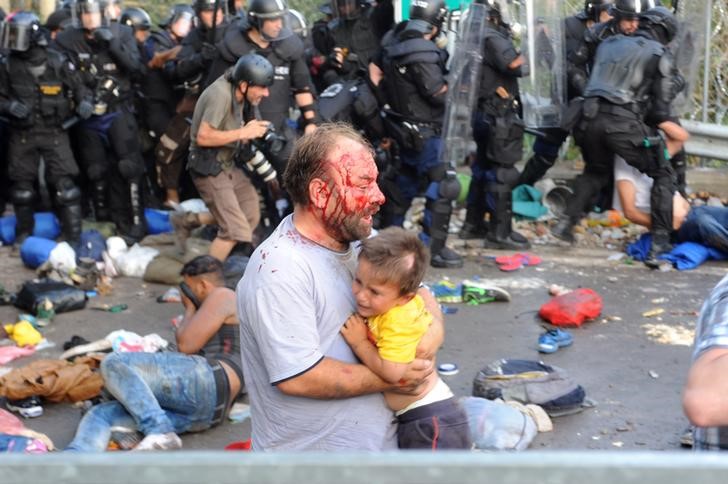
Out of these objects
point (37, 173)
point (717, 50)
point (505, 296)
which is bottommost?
point (505, 296)

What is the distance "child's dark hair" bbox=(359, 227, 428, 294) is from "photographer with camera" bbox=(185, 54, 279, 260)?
462 cm

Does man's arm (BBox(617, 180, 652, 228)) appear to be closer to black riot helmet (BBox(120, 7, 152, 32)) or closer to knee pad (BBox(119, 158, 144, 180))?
knee pad (BBox(119, 158, 144, 180))

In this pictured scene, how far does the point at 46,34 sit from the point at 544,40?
166 inches

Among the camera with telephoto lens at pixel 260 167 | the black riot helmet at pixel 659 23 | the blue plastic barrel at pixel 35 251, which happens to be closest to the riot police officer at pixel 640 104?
the black riot helmet at pixel 659 23

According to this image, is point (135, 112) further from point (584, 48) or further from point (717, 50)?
point (717, 50)

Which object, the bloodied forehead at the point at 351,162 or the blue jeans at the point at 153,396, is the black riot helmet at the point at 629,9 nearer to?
the blue jeans at the point at 153,396

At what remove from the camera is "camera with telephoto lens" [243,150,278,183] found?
818 cm

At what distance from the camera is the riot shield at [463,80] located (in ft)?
28.0

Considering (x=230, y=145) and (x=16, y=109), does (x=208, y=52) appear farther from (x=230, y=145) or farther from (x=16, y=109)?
(x=230, y=145)

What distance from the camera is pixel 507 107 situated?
898 centimetres

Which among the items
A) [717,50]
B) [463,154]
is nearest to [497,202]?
[463,154]

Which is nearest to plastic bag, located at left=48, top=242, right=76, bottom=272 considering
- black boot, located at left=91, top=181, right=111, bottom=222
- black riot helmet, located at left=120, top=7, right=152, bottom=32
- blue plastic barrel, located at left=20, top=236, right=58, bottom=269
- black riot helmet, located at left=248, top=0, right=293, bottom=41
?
blue plastic barrel, located at left=20, top=236, right=58, bottom=269

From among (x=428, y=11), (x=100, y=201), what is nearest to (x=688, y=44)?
(x=428, y=11)

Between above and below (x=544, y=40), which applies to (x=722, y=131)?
below
